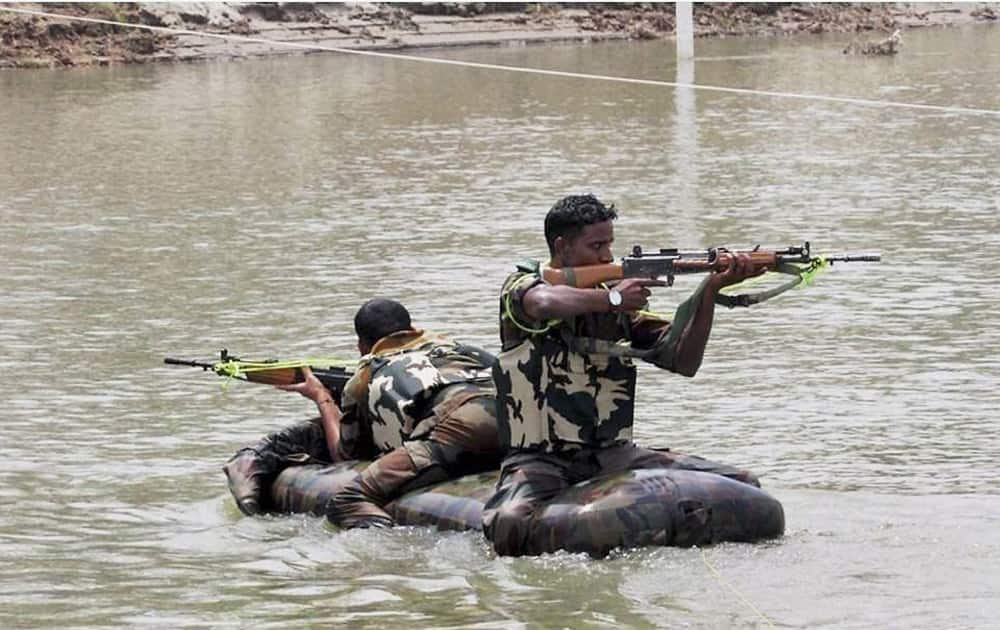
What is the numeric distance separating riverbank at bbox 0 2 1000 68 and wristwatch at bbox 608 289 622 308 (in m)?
33.6

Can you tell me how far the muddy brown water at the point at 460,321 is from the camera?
9.86 m

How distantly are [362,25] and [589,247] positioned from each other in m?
42.4

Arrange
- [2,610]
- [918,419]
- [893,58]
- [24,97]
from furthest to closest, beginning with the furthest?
[893,58]
[24,97]
[918,419]
[2,610]

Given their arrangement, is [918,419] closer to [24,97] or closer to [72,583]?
[72,583]

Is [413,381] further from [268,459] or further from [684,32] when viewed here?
[684,32]

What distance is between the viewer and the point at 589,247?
10031 millimetres

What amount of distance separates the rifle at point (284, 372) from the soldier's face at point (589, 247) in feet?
8.20

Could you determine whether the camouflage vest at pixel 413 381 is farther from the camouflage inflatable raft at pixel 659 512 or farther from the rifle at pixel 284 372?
the rifle at pixel 284 372

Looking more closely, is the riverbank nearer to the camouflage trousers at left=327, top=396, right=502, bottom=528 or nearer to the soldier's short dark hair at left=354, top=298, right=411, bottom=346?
the soldier's short dark hair at left=354, top=298, right=411, bottom=346

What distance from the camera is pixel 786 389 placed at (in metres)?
15.1

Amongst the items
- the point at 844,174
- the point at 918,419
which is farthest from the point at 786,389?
the point at 844,174

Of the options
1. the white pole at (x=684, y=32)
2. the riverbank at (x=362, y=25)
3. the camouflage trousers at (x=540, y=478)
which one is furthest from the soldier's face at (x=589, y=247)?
the white pole at (x=684, y=32)

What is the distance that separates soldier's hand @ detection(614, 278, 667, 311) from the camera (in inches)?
386

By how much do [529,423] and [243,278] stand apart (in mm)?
10389
